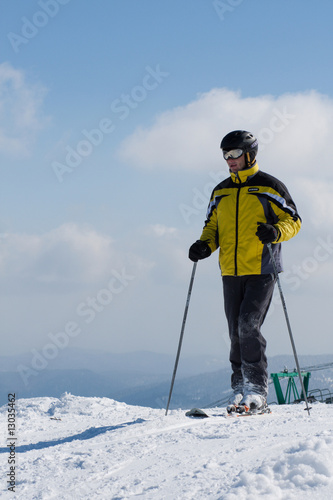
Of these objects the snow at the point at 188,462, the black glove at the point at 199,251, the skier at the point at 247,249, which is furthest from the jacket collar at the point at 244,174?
the snow at the point at 188,462

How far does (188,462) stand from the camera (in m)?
3.02

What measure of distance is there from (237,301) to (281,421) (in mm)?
1590

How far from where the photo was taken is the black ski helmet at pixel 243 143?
5.36m

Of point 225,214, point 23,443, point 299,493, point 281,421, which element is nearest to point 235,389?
point 281,421

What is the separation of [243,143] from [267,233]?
110cm

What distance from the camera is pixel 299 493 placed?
229 centimetres

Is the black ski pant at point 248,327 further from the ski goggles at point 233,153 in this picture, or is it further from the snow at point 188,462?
the ski goggles at point 233,153

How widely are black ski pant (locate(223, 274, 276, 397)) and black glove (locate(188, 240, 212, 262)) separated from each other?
0.37 metres

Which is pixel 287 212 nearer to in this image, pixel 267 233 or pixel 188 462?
pixel 267 233

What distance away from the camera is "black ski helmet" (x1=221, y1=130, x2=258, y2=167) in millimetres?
5363

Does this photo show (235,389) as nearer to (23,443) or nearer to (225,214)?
(225,214)

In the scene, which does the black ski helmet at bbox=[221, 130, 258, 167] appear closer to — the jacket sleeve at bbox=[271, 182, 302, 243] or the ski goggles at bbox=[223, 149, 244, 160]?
the ski goggles at bbox=[223, 149, 244, 160]

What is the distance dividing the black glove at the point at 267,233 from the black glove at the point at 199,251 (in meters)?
0.78

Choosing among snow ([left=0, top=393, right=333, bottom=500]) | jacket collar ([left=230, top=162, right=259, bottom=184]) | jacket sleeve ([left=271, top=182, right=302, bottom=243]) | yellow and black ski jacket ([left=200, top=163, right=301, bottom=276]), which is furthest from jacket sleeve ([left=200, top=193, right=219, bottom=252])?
snow ([left=0, top=393, right=333, bottom=500])
